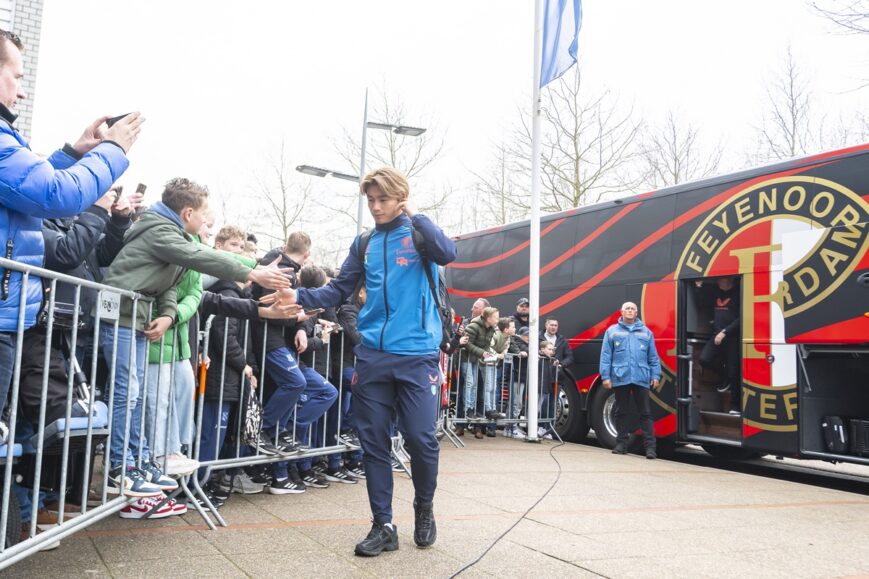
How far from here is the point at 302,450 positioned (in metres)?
5.68

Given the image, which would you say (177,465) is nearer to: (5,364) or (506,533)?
(5,364)

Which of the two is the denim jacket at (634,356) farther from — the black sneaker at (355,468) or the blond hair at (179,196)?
the blond hair at (179,196)

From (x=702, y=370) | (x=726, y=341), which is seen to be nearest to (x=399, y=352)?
(x=726, y=341)

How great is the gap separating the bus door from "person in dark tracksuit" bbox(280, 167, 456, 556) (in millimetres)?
6420

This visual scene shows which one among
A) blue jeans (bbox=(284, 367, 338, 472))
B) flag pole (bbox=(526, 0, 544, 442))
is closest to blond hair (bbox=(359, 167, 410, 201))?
blue jeans (bbox=(284, 367, 338, 472))

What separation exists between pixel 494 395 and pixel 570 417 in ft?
5.07

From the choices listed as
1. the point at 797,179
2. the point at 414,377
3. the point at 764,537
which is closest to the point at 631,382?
the point at 797,179

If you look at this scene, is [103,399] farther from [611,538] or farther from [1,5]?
[1,5]

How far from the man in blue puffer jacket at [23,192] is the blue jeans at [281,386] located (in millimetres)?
2585

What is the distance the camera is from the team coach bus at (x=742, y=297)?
25.9 feet

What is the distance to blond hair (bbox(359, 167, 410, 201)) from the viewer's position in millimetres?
4164

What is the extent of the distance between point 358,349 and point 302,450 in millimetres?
1718

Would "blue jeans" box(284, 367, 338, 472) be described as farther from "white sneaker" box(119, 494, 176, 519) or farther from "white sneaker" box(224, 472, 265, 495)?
"white sneaker" box(119, 494, 176, 519)

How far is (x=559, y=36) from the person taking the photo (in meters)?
10.9
